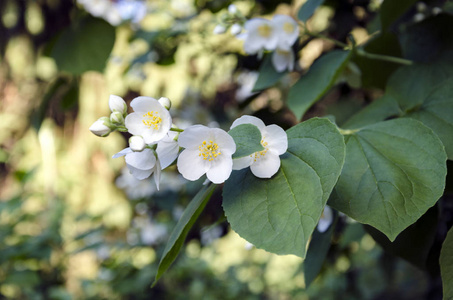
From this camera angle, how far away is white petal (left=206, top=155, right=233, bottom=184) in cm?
53

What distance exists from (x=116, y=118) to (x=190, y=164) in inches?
5.0

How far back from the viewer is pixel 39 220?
2.55 meters

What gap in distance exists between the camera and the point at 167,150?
584 millimetres

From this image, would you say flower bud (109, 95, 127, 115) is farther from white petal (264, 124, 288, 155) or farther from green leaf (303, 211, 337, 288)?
green leaf (303, 211, 337, 288)

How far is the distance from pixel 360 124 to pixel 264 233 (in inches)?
16.0

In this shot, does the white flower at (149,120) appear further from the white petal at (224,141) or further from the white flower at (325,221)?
the white flower at (325,221)

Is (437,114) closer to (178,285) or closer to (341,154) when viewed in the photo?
→ (341,154)

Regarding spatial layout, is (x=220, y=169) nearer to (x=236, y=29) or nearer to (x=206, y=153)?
(x=206, y=153)

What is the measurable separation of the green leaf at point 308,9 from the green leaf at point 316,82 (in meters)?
0.10

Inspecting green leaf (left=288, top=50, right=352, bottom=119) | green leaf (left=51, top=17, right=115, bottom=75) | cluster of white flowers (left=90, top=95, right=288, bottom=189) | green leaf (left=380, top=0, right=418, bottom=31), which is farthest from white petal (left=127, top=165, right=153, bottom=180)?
green leaf (left=51, top=17, right=115, bottom=75)

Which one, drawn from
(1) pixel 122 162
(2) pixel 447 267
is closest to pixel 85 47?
(2) pixel 447 267

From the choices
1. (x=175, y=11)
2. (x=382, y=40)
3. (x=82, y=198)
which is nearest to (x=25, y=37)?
(x=82, y=198)

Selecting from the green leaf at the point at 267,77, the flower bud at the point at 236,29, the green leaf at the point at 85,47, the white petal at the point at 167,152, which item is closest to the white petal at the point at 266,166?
the white petal at the point at 167,152

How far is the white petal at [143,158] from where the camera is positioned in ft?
1.85
